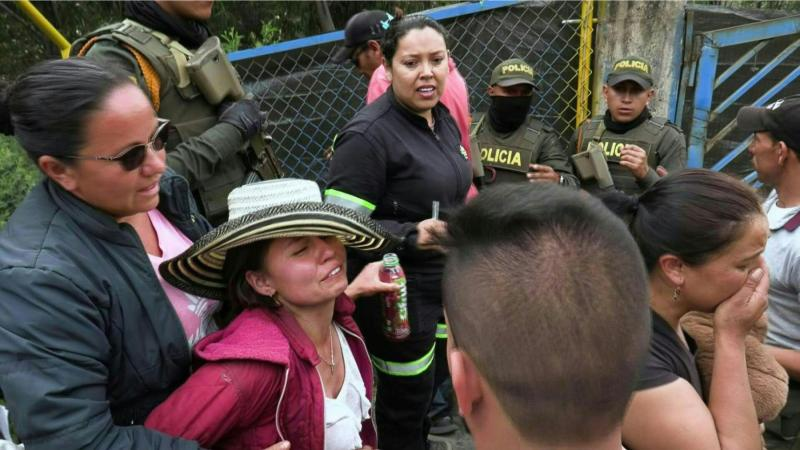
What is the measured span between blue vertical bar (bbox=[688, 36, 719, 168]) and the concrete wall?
0.17 meters

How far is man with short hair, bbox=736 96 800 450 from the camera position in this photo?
7.90ft

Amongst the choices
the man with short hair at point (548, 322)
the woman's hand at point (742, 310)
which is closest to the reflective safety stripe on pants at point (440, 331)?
the woman's hand at point (742, 310)

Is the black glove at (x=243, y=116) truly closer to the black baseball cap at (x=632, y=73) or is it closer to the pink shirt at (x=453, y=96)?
the pink shirt at (x=453, y=96)

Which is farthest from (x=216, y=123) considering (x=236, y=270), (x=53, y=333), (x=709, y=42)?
(x=709, y=42)

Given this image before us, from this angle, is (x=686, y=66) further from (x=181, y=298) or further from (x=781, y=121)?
(x=181, y=298)

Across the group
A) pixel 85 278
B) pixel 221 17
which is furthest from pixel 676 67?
pixel 221 17

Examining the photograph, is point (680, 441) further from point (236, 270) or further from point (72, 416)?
point (72, 416)

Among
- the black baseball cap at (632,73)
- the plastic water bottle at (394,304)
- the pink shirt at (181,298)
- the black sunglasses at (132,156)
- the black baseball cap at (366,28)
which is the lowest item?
the plastic water bottle at (394,304)

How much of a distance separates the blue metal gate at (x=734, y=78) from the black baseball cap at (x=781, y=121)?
195 cm

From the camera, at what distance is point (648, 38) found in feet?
14.7

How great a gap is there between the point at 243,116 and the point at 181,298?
51.5 inches

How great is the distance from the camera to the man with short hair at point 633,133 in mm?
4008

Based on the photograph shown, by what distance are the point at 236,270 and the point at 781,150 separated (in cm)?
235

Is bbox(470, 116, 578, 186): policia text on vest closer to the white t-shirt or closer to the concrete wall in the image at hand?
the concrete wall
